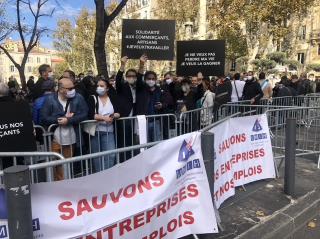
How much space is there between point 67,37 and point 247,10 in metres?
33.0

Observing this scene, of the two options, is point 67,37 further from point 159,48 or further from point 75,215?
point 75,215

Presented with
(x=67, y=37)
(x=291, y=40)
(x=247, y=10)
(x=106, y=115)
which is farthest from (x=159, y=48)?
(x=67, y=37)

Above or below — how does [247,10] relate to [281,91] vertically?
above

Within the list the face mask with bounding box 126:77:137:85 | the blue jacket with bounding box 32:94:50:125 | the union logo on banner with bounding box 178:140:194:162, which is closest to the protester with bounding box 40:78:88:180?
the blue jacket with bounding box 32:94:50:125

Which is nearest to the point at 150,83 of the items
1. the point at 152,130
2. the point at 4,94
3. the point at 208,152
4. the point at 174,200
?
the point at 152,130

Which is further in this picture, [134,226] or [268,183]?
[268,183]

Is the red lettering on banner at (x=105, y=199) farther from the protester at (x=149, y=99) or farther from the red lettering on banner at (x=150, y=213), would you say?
the protester at (x=149, y=99)

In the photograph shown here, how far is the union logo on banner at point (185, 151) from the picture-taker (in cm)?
366

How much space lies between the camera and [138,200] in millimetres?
3256

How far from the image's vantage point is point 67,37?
187ft

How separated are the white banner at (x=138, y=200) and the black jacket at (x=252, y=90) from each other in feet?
23.7

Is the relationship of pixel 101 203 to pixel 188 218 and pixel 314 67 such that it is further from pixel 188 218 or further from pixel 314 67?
pixel 314 67

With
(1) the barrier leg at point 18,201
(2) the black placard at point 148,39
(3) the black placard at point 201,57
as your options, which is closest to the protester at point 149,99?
(2) the black placard at point 148,39

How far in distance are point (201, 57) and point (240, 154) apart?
3.92m
